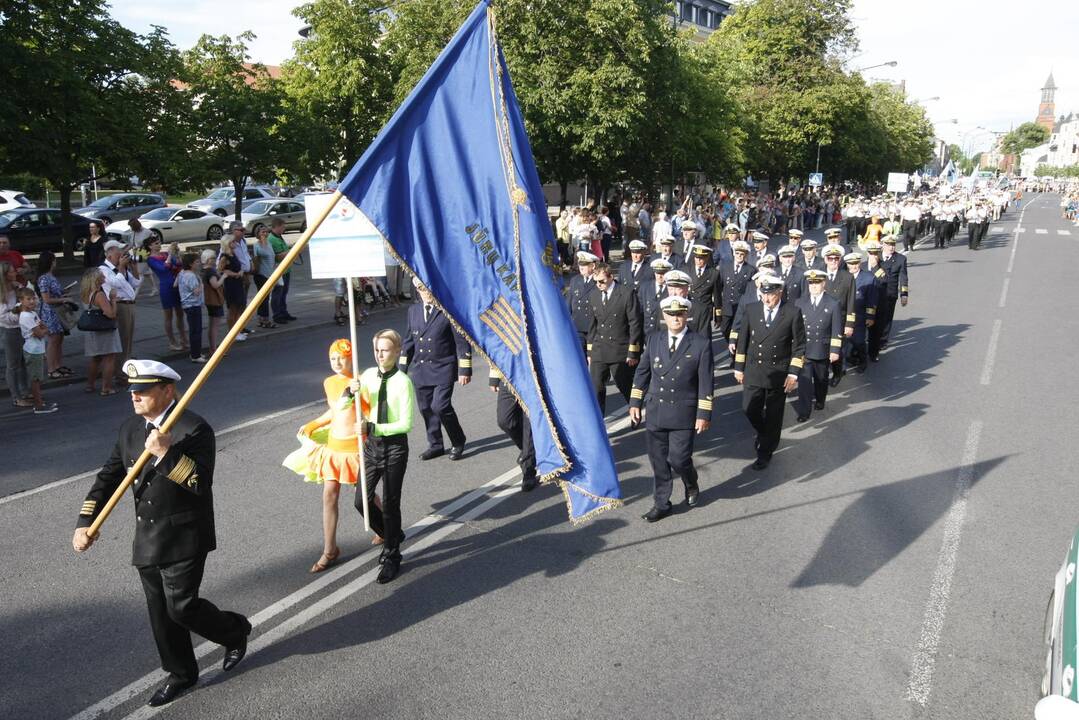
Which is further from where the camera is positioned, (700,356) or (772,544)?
(700,356)

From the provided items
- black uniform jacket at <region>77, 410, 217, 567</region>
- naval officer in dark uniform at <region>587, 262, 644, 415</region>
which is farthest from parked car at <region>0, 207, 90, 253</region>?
black uniform jacket at <region>77, 410, 217, 567</region>

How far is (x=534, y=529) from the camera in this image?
6527 millimetres

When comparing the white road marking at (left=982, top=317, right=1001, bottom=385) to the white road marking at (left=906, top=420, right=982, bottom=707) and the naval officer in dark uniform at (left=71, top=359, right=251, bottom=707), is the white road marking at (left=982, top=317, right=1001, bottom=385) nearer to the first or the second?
the white road marking at (left=906, top=420, right=982, bottom=707)

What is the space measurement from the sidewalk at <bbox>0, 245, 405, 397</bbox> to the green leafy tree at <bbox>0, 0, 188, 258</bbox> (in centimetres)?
294

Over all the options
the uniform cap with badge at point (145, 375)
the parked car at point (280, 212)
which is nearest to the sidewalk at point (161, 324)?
the uniform cap with badge at point (145, 375)

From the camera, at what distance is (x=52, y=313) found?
10.8m

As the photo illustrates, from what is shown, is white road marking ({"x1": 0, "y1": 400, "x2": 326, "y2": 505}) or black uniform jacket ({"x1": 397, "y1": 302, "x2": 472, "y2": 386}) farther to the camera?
black uniform jacket ({"x1": 397, "y1": 302, "x2": 472, "y2": 386})

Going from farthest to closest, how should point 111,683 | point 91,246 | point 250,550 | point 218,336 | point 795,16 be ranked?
point 795,16 < point 91,246 < point 218,336 < point 250,550 < point 111,683

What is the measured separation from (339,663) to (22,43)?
1769 cm

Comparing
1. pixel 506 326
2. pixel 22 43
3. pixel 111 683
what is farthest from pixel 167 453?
pixel 22 43

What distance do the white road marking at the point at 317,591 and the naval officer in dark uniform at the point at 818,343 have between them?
3.78 m

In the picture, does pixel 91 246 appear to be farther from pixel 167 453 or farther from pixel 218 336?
pixel 167 453

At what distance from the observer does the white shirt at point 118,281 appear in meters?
11.1

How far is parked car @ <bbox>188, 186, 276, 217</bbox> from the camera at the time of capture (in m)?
32.8
